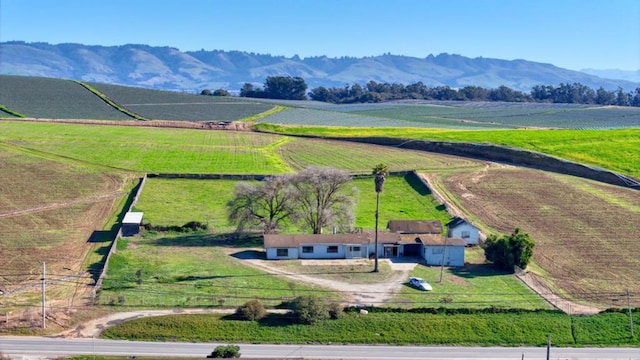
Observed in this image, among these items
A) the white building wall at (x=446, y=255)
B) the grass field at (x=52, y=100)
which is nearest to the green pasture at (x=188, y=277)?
the white building wall at (x=446, y=255)

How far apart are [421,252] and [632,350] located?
19725 mm

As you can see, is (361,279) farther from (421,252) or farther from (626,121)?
(626,121)

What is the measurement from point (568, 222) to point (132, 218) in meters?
38.7

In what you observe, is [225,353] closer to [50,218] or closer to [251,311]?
[251,311]

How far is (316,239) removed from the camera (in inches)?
2274

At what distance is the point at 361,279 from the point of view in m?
51.8

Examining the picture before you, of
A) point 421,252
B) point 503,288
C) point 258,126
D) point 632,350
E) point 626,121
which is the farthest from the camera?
point 626,121

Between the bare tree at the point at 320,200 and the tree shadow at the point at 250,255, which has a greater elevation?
the bare tree at the point at 320,200

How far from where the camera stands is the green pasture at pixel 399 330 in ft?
135

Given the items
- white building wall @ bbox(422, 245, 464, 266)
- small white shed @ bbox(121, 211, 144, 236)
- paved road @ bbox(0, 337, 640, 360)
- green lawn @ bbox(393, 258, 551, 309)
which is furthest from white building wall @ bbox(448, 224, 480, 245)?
small white shed @ bbox(121, 211, 144, 236)

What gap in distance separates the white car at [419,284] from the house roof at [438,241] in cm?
613

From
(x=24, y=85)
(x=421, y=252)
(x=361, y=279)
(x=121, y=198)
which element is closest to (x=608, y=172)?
(x=421, y=252)

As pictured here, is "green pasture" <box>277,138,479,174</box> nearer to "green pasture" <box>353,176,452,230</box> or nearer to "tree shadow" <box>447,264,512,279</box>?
"green pasture" <box>353,176,452,230</box>

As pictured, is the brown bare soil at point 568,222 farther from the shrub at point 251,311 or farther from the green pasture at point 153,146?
the green pasture at point 153,146
